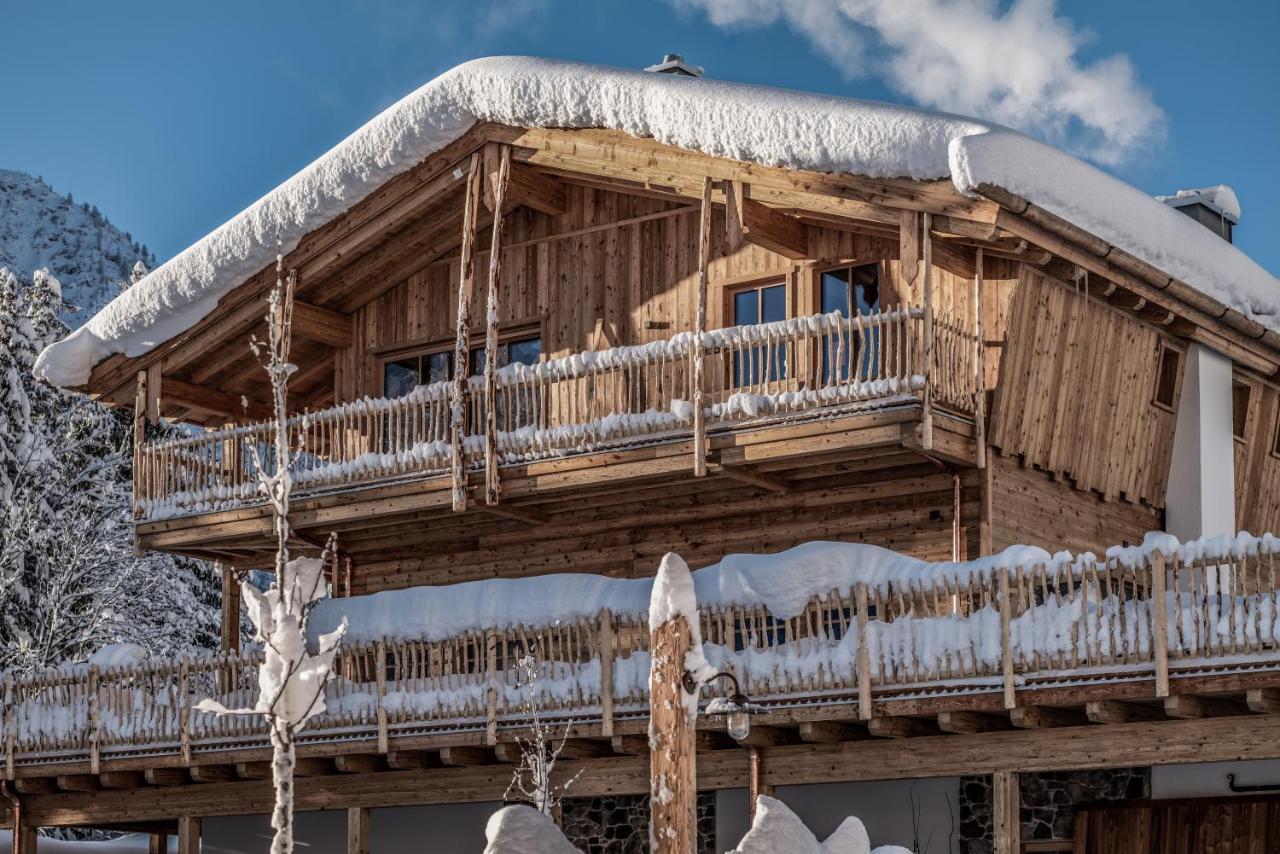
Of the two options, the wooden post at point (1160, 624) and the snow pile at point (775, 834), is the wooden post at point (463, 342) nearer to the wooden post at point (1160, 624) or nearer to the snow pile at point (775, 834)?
the wooden post at point (1160, 624)

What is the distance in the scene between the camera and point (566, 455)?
2295 centimetres

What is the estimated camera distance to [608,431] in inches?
885

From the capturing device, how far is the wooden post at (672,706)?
41.7 ft

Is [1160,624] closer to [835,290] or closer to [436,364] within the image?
[835,290]

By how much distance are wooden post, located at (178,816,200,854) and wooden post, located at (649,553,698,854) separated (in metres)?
13.7

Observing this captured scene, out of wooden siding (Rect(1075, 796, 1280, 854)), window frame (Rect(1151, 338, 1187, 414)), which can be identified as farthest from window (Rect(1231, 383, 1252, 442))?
wooden siding (Rect(1075, 796, 1280, 854))

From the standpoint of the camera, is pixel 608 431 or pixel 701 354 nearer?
pixel 701 354

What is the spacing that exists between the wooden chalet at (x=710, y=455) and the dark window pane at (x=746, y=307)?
42 millimetres

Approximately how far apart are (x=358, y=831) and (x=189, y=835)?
2.83 meters

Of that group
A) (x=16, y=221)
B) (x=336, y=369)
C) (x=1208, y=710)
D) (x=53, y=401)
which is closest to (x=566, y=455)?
(x=336, y=369)

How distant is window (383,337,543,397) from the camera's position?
2600 centimetres

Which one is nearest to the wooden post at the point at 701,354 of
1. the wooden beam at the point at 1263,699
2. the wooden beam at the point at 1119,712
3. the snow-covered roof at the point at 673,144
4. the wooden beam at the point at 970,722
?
the snow-covered roof at the point at 673,144

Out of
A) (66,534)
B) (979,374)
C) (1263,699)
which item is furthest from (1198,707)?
(66,534)

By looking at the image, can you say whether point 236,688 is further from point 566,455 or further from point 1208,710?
point 1208,710
